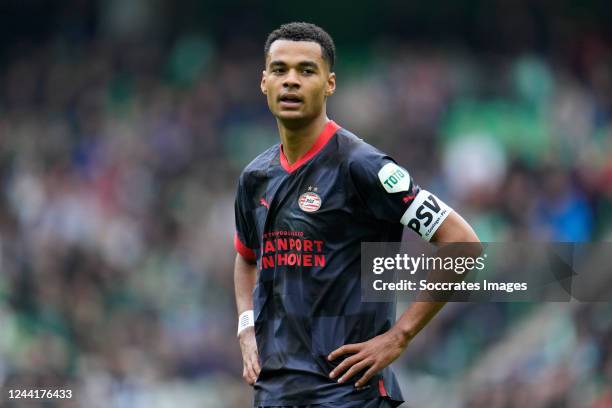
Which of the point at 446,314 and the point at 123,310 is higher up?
the point at 123,310

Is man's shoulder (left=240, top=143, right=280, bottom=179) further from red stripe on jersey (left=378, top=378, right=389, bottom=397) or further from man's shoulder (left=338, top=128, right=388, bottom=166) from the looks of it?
red stripe on jersey (left=378, top=378, right=389, bottom=397)

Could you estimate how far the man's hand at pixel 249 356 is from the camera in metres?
4.68

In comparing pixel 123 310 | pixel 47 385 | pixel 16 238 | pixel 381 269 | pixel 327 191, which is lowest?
pixel 381 269

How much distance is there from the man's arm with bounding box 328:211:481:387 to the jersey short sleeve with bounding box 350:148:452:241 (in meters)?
0.05

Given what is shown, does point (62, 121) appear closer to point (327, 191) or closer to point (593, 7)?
point (593, 7)

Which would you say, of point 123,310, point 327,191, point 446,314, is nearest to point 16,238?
point 123,310

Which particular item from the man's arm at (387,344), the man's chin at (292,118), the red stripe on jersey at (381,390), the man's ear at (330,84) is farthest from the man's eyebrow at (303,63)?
the red stripe on jersey at (381,390)

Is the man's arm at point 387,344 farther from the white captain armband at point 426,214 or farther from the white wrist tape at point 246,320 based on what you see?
the white wrist tape at point 246,320

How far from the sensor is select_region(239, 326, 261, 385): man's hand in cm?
468

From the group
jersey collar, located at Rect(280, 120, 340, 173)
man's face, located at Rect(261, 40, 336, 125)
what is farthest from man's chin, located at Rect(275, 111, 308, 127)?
jersey collar, located at Rect(280, 120, 340, 173)

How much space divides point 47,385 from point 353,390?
6.37 metres

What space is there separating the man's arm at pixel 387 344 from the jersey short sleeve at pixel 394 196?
0.05m

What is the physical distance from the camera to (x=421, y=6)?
45.3 feet

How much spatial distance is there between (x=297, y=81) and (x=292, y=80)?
22 mm
